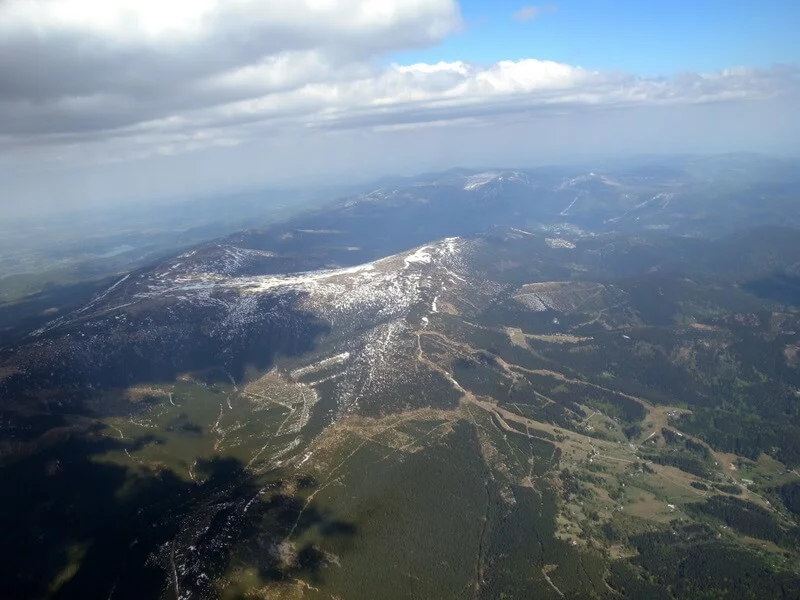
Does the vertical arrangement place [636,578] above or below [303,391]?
below

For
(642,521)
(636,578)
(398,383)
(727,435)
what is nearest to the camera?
(636,578)

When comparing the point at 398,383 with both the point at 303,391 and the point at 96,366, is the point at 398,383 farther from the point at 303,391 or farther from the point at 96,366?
the point at 96,366

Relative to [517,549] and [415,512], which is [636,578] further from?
[415,512]

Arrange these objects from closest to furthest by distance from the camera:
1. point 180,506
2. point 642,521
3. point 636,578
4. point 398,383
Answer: point 636,578, point 180,506, point 642,521, point 398,383

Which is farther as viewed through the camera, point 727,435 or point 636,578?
point 727,435

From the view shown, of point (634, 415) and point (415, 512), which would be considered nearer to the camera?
point (415, 512)

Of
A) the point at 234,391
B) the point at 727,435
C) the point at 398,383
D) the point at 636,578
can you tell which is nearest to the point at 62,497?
the point at 234,391

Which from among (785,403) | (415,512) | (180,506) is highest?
(180,506)

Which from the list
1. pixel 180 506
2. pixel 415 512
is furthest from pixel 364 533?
pixel 180 506

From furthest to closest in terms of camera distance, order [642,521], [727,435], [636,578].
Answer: [727,435] → [642,521] → [636,578]
